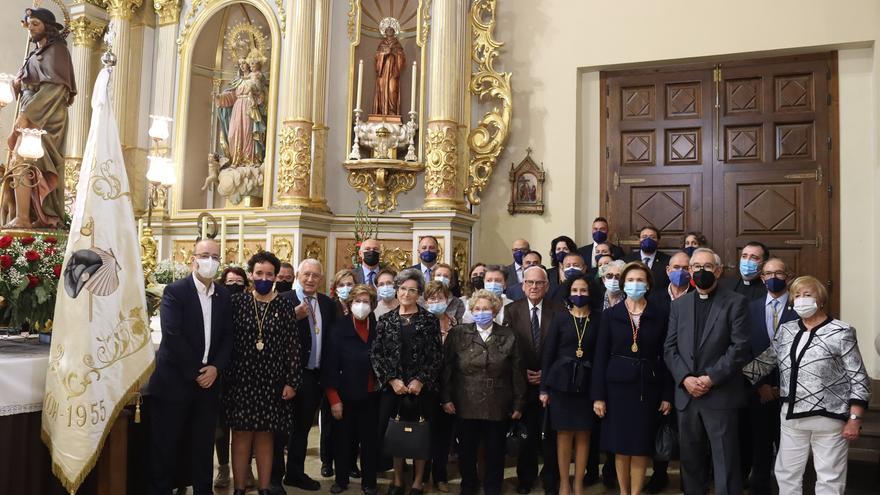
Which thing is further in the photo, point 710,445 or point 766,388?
point 766,388

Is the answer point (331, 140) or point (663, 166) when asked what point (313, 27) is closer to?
point (331, 140)

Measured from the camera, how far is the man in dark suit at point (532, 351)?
4992mm

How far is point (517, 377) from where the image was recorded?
483 cm

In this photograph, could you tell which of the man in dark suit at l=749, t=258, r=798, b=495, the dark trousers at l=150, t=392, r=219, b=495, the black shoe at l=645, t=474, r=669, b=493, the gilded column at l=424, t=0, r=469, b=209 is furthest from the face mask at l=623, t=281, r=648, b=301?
the gilded column at l=424, t=0, r=469, b=209

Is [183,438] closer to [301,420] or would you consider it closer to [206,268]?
[301,420]

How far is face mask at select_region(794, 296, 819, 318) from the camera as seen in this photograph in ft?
14.1

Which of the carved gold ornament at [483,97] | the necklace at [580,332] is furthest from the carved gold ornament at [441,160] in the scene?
the necklace at [580,332]

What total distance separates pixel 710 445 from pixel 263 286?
9.76 feet

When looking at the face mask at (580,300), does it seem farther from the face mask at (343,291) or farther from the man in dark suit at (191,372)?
the man in dark suit at (191,372)

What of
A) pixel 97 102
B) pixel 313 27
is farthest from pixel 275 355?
pixel 313 27

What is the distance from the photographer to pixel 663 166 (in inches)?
321

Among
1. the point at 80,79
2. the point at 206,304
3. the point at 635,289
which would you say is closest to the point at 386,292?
the point at 206,304

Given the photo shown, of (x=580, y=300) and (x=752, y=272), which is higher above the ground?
(x=752, y=272)

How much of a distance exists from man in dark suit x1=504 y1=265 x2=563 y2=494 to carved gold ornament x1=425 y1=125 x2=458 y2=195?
3.11 metres
